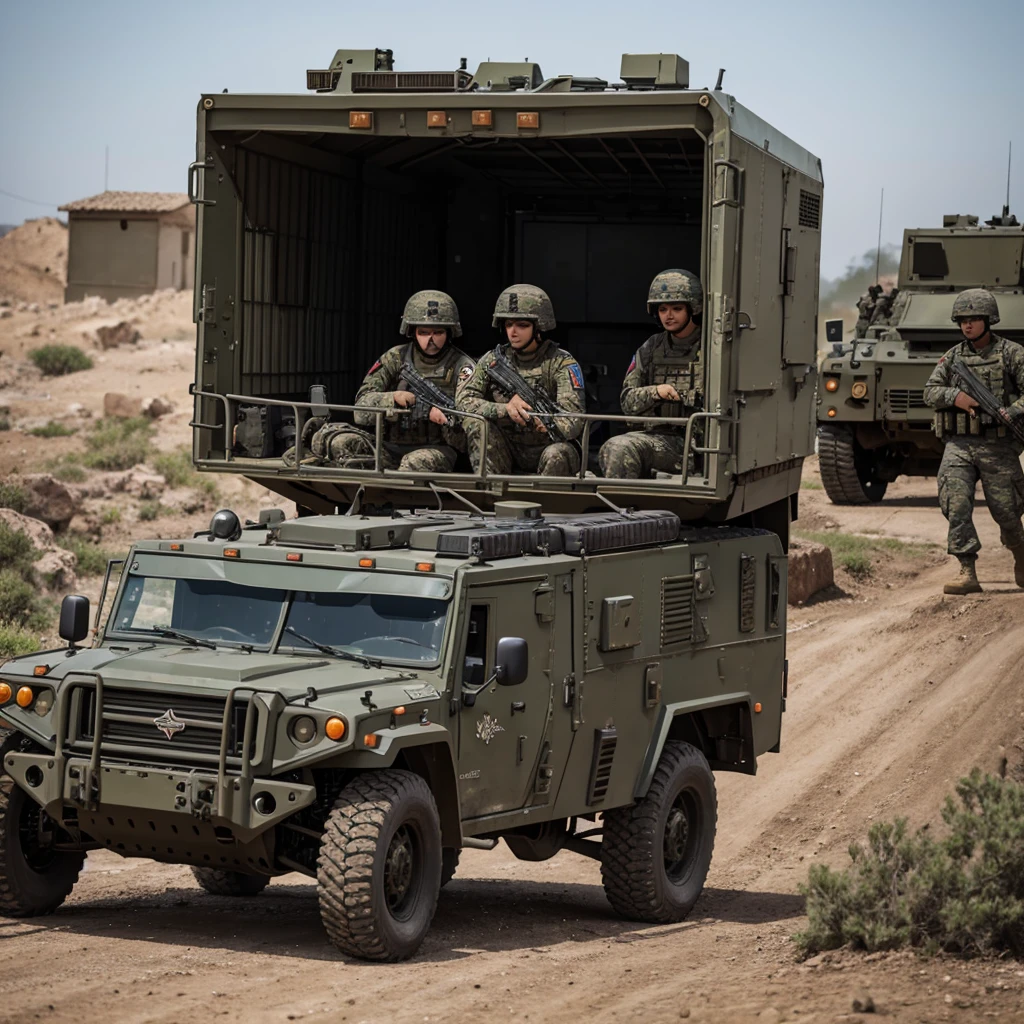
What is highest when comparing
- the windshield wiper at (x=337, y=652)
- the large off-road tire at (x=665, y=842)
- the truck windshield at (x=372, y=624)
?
the truck windshield at (x=372, y=624)

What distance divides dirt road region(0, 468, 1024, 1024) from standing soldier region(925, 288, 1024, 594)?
2.37 feet

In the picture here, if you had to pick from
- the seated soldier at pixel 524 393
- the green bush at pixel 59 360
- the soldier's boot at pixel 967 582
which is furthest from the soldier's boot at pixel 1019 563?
the green bush at pixel 59 360

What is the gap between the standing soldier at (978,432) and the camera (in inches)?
559

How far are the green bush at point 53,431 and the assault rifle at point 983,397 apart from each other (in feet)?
55.7

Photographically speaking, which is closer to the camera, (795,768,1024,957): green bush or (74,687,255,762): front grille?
(795,768,1024,957): green bush

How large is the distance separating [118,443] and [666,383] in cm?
1721

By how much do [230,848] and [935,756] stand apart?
6545 mm

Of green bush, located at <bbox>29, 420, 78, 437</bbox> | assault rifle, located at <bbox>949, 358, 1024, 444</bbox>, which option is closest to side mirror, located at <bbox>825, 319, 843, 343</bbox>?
assault rifle, located at <bbox>949, 358, 1024, 444</bbox>

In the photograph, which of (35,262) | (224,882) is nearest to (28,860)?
(224,882)

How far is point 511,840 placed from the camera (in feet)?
28.4

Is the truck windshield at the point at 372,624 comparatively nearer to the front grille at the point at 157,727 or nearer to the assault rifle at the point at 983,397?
the front grille at the point at 157,727

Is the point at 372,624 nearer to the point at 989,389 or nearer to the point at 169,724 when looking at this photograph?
the point at 169,724

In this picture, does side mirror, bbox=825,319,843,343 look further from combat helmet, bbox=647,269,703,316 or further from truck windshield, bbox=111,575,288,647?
truck windshield, bbox=111,575,288,647

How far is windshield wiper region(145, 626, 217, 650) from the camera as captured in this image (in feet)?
25.6
